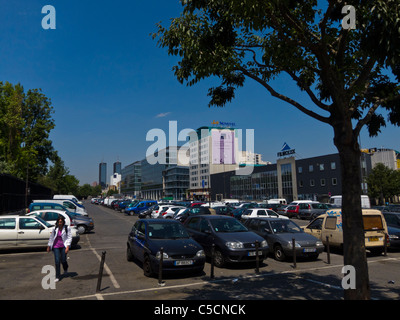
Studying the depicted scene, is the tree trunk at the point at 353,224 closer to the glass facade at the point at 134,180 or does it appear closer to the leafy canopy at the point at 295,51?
the leafy canopy at the point at 295,51

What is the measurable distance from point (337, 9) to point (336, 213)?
878 cm

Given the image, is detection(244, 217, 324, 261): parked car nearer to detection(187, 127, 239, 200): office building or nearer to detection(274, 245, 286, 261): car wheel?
detection(274, 245, 286, 261): car wheel

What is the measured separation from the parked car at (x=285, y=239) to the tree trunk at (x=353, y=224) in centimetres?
637

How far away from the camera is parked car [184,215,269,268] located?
31.9 feet

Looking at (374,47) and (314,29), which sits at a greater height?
(314,29)

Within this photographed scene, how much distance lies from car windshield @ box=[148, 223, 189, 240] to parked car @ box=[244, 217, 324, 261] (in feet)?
12.0

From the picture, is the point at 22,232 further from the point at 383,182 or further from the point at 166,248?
the point at 383,182

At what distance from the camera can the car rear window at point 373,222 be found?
12000 mm

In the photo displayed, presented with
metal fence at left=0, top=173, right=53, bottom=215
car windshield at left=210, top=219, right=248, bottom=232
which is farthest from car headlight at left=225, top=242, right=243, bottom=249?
metal fence at left=0, top=173, right=53, bottom=215

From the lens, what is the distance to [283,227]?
12.4 m
